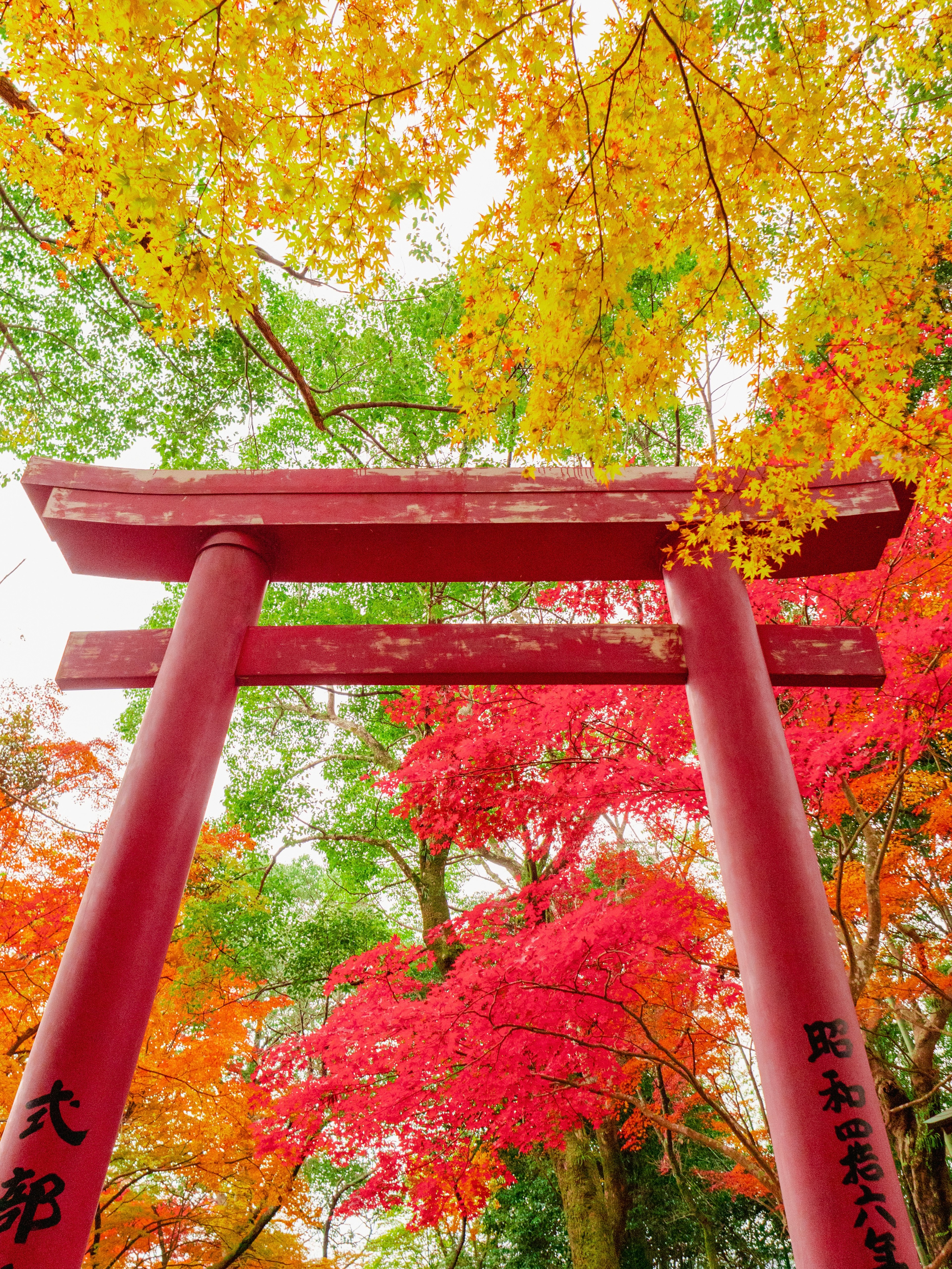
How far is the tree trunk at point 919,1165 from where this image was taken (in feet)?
20.0

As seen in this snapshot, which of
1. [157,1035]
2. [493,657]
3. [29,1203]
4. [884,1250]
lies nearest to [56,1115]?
[29,1203]

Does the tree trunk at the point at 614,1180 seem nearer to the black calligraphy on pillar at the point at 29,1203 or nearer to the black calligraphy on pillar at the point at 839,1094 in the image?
the black calligraphy on pillar at the point at 839,1094

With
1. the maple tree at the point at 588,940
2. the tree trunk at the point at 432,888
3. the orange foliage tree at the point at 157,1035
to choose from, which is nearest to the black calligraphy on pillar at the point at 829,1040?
the maple tree at the point at 588,940

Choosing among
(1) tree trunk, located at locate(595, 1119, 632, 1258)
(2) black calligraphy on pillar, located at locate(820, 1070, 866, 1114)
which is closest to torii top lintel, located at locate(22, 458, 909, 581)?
(2) black calligraphy on pillar, located at locate(820, 1070, 866, 1114)

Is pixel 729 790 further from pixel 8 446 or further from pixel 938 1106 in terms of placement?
pixel 938 1106

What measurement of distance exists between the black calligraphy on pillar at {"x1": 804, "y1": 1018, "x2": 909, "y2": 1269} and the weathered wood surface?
5.31 ft

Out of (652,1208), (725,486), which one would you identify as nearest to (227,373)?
(725,486)

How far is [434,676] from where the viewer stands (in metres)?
3.68

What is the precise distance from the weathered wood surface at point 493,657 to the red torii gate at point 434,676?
1 cm

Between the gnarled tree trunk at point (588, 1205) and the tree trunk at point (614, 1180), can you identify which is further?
the tree trunk at point (614, 1180)

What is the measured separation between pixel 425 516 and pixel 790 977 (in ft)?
8.73

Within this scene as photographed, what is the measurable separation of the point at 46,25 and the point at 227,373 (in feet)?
18.0

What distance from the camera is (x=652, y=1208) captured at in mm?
10836

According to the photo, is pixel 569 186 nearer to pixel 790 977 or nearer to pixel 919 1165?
pixel 790 977
